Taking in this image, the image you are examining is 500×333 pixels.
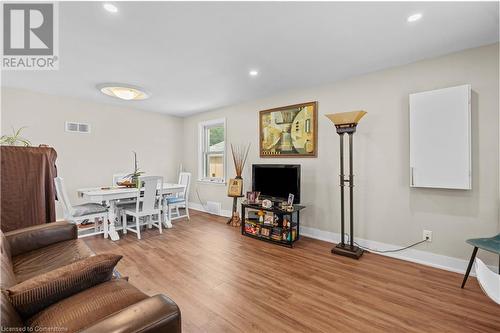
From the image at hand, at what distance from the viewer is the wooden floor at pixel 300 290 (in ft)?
5.38

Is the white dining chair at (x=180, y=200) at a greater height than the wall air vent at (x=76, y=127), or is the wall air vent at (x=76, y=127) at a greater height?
the wall air vent at (x=76, y=127)

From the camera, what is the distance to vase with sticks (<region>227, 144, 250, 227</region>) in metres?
4.07

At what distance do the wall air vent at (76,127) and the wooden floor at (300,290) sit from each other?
2.34m

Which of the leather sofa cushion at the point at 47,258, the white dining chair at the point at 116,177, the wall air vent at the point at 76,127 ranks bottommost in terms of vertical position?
the leather sofa cushion at the point at 47,258

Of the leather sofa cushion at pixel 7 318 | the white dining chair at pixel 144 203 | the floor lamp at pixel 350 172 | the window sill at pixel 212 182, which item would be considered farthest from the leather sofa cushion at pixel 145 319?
the window sill at pixel 212 182

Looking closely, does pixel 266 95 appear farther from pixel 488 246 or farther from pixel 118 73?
pixel 488 246

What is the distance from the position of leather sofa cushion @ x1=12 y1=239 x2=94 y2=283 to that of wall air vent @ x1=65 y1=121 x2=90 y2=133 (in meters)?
3.03

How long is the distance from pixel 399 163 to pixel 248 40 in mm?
2301

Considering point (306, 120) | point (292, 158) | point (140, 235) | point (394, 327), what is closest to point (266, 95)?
point (306, 120)

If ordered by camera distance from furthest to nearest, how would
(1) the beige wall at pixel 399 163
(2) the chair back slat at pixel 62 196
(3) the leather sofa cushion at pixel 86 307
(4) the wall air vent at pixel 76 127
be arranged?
(4) the wall air vent at pixel 76 127 < (2) the chair back slat at pixel 62 196 < (1) the beige wall at pixel 399 163 < (3) the leather sofa cushion at pixel 86 307

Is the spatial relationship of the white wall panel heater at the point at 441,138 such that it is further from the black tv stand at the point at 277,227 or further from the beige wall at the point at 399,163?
the black tv stand at the point at 277,227

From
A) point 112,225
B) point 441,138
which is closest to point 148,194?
point 112,225

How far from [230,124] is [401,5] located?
3.39 metres

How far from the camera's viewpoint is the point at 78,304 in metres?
1.09
